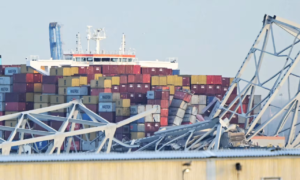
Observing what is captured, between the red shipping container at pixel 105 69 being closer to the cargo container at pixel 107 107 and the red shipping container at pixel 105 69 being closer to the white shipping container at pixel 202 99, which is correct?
the cargo container at pixel 107 107

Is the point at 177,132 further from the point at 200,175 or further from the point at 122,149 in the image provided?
the point at 200,175

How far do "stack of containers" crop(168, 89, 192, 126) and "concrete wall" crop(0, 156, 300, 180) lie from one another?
5032cm

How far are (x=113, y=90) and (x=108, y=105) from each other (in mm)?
4172

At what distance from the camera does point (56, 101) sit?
92875mm

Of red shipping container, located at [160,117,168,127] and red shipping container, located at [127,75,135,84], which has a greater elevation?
red shipping container, located at [127,75,135,84]

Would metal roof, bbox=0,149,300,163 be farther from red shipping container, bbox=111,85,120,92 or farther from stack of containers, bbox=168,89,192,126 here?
red shipping container, bbox=111,85,120,92

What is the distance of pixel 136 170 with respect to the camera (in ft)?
104

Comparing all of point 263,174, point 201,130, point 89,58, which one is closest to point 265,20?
point 201,130

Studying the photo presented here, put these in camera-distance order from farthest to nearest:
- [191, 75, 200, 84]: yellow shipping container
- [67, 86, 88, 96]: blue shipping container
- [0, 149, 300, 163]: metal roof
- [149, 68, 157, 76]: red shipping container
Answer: [149, 68, 157, 76]: red shipping container, [191, 75, 200, 84]: yellow shipping container, [67, 86, 88, 96]: blue shipping container, [0, 149, 300, 163]: metal roof

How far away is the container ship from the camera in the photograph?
82.9m

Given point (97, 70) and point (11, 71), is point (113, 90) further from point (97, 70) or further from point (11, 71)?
point (11, 71)

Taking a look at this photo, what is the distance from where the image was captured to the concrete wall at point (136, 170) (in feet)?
103

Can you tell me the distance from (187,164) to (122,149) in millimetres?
31148

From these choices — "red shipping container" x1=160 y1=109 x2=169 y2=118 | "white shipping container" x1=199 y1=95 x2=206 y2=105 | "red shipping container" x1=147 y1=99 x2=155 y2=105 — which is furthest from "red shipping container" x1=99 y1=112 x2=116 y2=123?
"white shipping container" x1=199 y1=95 x2=206 y2=105
